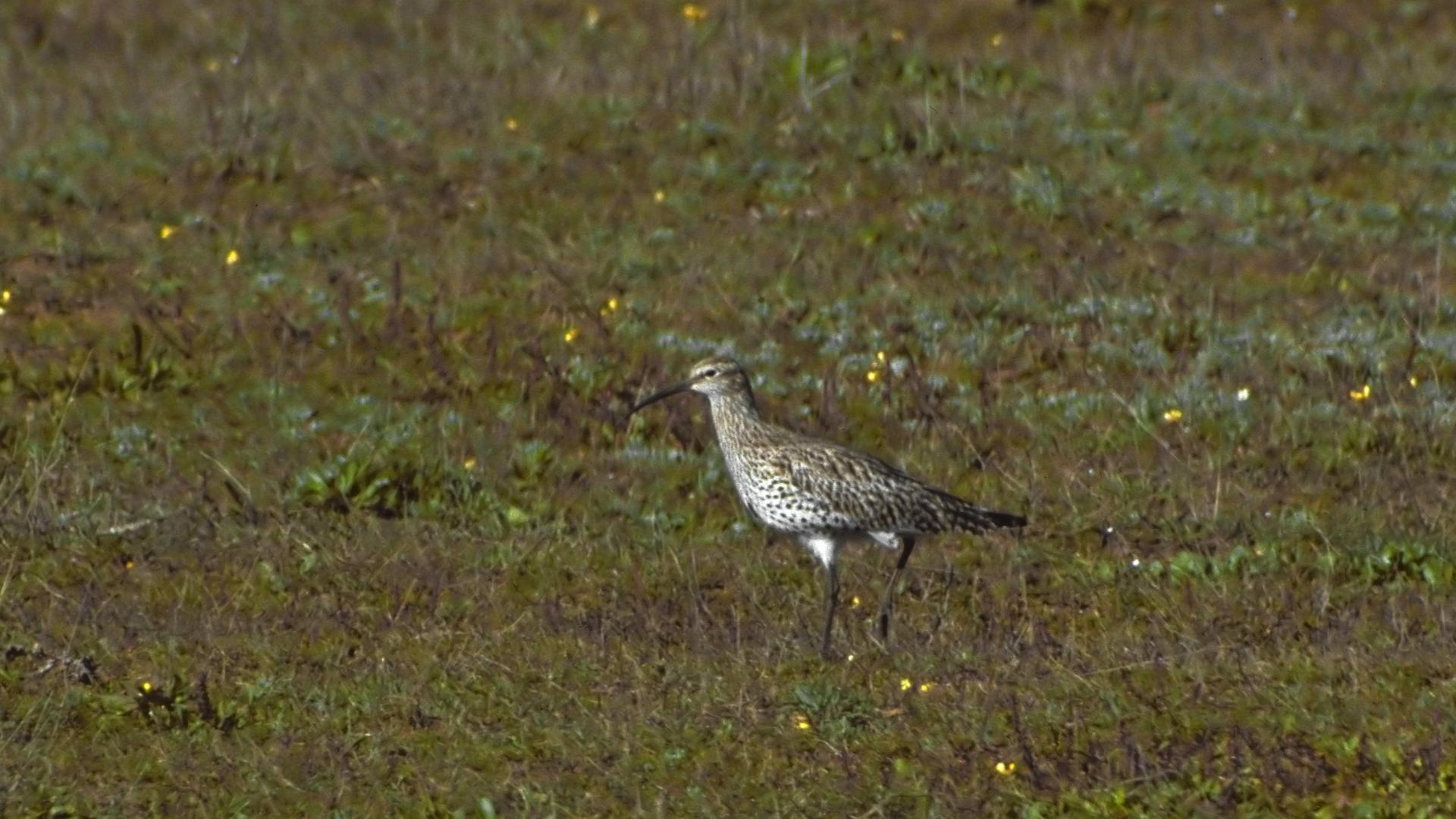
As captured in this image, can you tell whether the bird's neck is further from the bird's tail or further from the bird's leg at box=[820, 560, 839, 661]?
the bird's tail

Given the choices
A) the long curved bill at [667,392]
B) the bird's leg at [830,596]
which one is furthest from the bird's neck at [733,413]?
the bird's leg at [830,596]

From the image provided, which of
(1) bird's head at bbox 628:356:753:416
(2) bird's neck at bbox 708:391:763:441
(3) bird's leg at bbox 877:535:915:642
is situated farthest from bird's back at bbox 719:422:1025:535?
(1) bird's head at bbox 628:356:753:416

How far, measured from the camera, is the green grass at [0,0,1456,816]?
29.0 feet

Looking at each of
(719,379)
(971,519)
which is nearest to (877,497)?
(971,519)

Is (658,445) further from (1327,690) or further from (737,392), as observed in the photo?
(1327,690)

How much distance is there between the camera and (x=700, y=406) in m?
14.1

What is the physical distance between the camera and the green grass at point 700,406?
8844 millimetres

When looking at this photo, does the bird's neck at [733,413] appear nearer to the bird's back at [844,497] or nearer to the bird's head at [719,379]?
the bird's head at [719,379]

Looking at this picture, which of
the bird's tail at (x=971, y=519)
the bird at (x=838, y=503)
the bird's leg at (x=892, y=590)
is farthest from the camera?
the bird's tail at (x=971, y=519)

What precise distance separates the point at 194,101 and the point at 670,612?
8.33m

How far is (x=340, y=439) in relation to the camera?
44.5 feet

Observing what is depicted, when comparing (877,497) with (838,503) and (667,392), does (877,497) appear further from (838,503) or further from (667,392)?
(667,392)

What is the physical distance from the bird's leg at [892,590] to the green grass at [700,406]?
6.0 inches

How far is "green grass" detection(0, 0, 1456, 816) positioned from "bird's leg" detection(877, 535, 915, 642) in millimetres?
153
